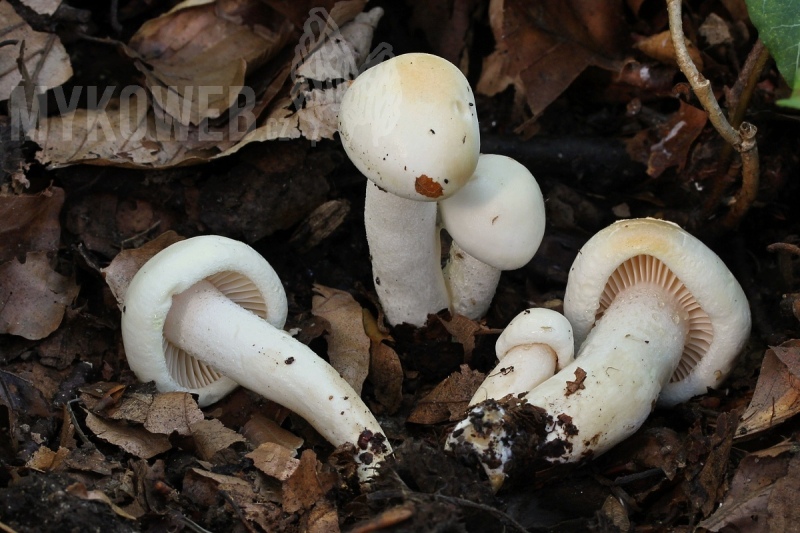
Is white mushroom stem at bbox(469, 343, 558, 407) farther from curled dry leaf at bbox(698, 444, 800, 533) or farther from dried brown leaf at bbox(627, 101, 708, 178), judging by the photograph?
dried brown leaf at bbox(627, 101, 708, 178)

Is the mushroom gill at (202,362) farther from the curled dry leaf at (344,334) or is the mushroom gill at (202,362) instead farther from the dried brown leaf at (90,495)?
the dried brown leaf at (90,495)

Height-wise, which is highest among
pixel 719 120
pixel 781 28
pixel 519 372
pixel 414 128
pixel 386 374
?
pixel 781 28

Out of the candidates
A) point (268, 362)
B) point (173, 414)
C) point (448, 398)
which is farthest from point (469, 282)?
point (173, 414)

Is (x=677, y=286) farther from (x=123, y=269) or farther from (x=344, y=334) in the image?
(x=123, y=269)

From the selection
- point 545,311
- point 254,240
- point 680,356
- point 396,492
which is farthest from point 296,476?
point 680,356

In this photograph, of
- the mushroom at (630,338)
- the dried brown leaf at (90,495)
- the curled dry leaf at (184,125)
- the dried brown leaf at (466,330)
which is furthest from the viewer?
the curled dry leaf at (184,125)

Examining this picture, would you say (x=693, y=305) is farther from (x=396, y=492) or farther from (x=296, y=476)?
(x=296, y=476)

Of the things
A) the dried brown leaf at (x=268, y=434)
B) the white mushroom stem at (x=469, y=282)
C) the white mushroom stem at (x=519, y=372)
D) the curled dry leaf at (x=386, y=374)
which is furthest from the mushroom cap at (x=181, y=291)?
the white mushroom stem at (x=519, y=372)
